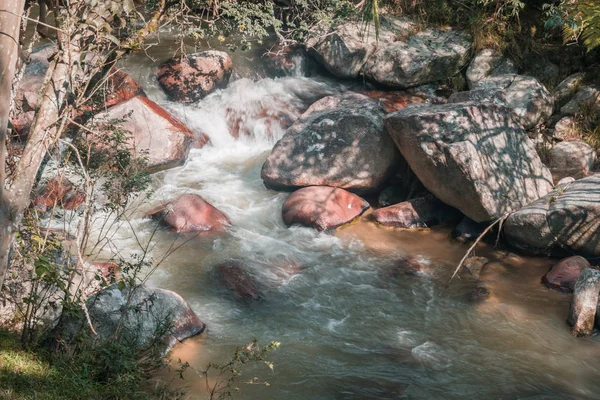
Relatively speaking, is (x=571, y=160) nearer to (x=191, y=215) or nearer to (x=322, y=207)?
(x=322, y=207)

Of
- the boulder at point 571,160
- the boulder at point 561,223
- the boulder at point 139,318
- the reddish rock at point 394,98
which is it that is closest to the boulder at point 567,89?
the boulder at point 571,160

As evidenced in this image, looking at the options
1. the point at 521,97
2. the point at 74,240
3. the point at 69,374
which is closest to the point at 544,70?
the point at 521,97

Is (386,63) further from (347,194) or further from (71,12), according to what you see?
(71,12)

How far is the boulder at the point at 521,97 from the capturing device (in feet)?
31.4

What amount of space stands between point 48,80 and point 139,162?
5.88 ft

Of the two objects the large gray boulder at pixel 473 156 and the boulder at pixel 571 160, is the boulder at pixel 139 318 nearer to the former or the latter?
the large gray boulder at pixel 473 156

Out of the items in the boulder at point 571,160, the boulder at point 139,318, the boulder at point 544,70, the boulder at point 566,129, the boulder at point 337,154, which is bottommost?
the boulder at point 139,318

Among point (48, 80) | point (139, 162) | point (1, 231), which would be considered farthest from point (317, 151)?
point (1, 231)

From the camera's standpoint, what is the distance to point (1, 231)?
10.8ft

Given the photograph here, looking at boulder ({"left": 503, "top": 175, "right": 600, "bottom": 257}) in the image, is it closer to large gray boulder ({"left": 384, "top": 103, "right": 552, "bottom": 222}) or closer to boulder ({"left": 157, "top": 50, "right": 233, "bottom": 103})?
large gray boulder ({"left": 384, "top": 103, "right": 552, "bottom": 222})

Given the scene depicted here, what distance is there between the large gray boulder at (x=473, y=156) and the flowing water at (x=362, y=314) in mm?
670

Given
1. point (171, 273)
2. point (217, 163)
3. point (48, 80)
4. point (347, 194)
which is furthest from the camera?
point (217, 163)

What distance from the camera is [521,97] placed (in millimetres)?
9719

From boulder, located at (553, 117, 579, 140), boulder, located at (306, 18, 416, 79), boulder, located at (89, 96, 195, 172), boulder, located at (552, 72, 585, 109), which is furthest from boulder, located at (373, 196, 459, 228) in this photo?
boulder, located at (306, 18, 416, 79)
